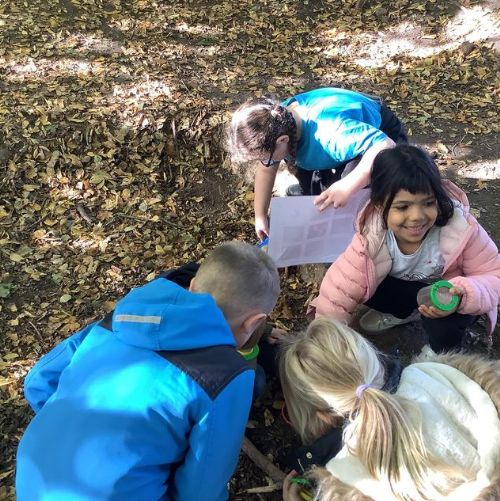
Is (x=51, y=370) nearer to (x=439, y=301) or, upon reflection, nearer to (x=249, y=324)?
(x=249, y=324)

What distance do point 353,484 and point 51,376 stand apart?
128 cm

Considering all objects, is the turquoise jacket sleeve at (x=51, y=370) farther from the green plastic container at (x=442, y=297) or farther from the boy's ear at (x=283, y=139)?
the green plastic container at (x=442, y=297)

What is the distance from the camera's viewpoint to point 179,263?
150 inches

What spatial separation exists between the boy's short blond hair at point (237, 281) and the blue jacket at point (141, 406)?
198 mm

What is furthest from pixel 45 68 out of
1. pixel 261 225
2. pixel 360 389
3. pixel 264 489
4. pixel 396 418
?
pixel 396 418

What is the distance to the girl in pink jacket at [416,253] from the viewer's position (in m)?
2.55

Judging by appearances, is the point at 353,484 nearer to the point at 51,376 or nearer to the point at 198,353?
the point at 198,353

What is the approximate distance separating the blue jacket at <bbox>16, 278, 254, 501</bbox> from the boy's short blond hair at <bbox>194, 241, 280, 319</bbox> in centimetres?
20

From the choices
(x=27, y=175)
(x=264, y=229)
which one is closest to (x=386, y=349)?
(x=264, y=229)

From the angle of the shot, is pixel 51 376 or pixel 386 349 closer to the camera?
pixel 51 376

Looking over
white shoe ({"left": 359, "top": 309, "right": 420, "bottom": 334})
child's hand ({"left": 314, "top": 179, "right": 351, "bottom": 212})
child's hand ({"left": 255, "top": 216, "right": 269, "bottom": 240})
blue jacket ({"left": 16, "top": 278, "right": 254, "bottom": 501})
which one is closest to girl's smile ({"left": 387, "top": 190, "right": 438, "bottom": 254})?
child's hand ({"left": 314, "top": 179, "right": 351, "bottom": 212})

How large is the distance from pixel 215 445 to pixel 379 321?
1754 mm

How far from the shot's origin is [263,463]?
2643 millimetres

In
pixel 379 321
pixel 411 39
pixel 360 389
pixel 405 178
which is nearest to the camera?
pixel 360 389
